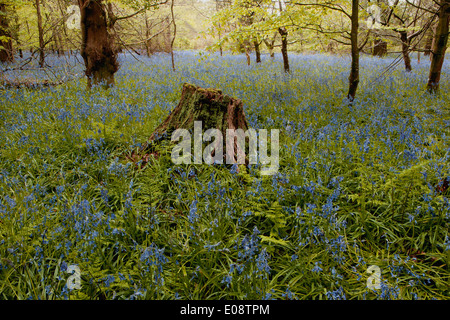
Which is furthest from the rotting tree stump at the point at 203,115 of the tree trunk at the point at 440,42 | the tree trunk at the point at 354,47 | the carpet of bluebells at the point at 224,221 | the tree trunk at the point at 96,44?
the tree trunk at the point at 440,42

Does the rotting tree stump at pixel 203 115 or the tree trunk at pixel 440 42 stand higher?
the tree trunk at pixel 440 42

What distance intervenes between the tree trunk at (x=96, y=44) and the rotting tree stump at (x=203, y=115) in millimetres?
4980

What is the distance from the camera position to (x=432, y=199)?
2.77 metres

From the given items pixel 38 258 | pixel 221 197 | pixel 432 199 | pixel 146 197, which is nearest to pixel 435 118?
pixel 432 199

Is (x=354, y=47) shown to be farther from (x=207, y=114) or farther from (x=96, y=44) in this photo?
(x=96, y=44)

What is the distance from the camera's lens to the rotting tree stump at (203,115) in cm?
409

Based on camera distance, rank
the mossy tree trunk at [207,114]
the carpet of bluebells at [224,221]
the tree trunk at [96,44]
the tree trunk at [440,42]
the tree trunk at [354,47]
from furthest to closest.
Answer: the tree trunk at [96,44] → the tree trunk at [440,42] → the tree trunk at [354,47] → the mossy tree trunk at [207,114] → the carpet of bluebells at [224,221]

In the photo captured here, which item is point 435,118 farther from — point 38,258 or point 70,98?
point 70,98

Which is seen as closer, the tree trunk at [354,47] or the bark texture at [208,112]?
the bark texture at [208,112]

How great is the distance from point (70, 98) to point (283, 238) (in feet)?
21.5

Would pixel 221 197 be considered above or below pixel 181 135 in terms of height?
below

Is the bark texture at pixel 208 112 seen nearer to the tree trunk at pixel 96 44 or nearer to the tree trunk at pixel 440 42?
the tree trunk at pixel 96 44
